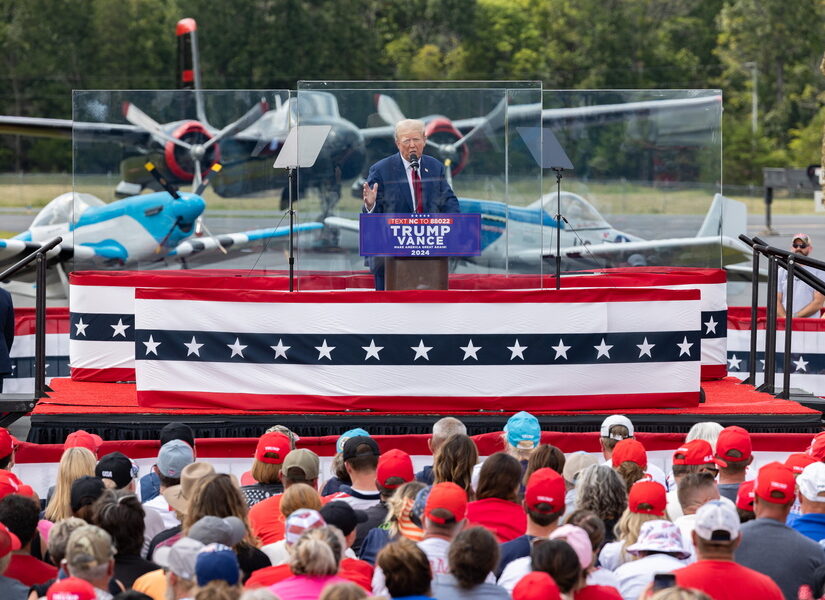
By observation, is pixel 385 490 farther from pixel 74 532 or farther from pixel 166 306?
pixel 166 306

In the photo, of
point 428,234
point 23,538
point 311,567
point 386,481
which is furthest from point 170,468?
point 428,234

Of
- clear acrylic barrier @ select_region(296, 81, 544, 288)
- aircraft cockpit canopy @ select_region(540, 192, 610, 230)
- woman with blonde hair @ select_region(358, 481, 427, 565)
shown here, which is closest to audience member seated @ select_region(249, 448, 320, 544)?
woman with blonde hair @ select_region(358, 481, 427, 565)

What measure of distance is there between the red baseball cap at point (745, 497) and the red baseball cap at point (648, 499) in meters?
0.62

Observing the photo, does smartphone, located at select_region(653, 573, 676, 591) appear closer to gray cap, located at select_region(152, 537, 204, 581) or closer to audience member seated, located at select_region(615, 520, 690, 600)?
audience member seated, located at select_region(615, 520, 690, 600)

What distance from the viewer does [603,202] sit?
14914 mm

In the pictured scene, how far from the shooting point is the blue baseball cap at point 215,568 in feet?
14.1

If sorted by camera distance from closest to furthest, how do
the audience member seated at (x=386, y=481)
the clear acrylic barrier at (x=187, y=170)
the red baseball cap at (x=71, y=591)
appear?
1. the red baseball cap at (x=71, y=591)
2. the audience member seated at (x=386, y=481)
3. the clear acrylic barrier at (x=187, y=170)

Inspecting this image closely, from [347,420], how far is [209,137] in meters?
5.58

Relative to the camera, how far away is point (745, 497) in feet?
19.6

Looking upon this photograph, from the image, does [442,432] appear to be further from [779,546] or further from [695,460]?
[779,546]

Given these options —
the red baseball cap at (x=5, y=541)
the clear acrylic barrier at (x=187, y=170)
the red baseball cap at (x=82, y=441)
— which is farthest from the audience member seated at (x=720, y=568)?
the clear acrylic barrier at (x=187, y=170)

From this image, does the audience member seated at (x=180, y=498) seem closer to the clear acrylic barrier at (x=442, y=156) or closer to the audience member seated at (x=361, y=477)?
the audience member seated at (x=361, y=477)

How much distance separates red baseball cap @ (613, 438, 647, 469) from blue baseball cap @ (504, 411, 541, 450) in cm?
70

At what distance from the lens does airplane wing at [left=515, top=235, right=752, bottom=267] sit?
12.0m
